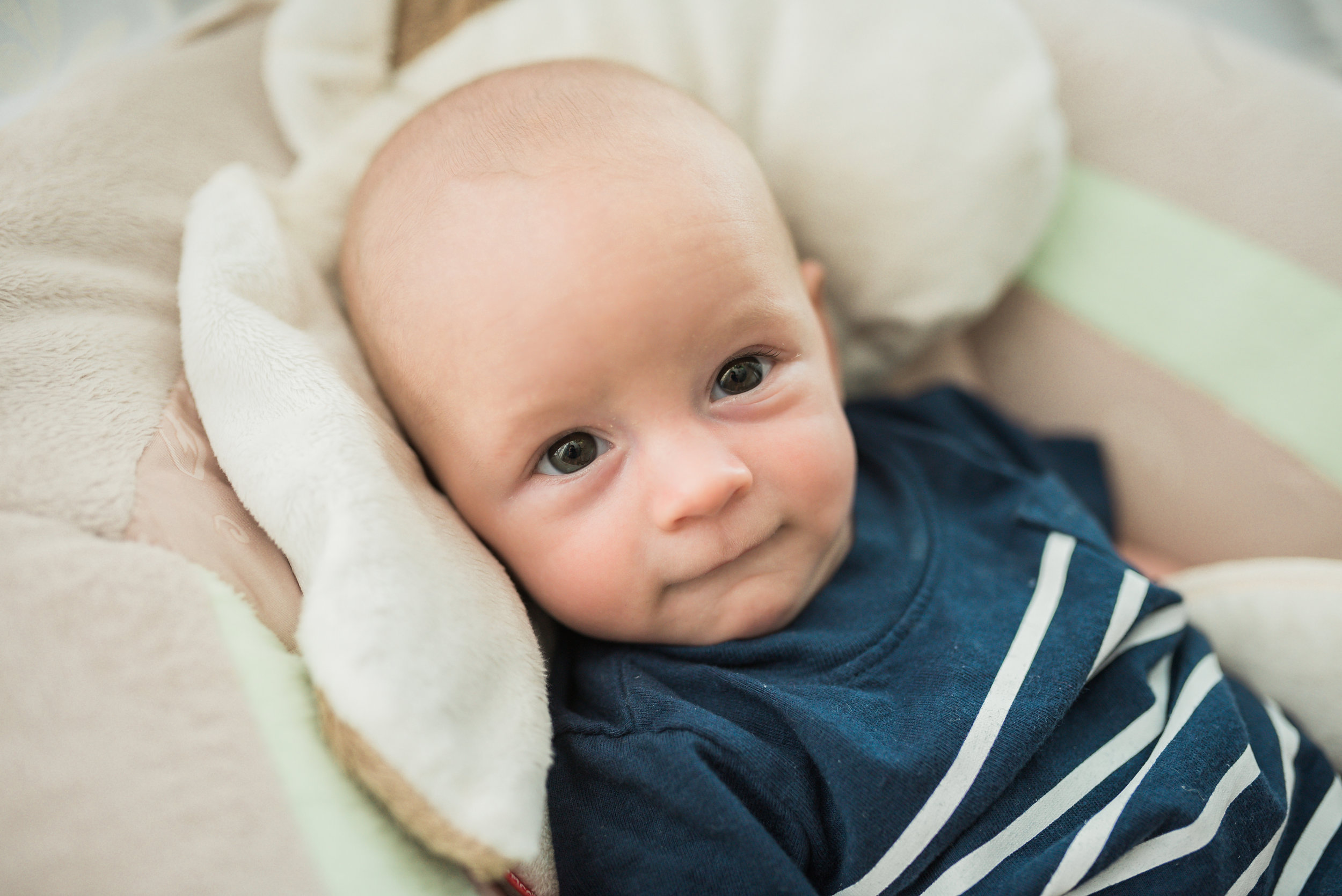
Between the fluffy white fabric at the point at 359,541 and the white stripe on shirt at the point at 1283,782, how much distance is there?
0.60 m

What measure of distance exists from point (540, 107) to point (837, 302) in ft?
1.76

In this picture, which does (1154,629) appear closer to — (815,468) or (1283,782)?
(1283,782)

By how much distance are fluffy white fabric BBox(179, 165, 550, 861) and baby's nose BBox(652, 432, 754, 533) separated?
161 mm

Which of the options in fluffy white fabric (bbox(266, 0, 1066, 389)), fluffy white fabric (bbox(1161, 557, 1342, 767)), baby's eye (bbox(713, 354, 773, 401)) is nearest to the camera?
baby's eye (bbox(713, 354, 773, 401))

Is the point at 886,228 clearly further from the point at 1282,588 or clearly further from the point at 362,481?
the point at 362,481

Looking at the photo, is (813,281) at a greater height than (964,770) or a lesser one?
greater

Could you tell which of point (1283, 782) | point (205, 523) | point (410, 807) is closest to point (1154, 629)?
point (1283, 782)

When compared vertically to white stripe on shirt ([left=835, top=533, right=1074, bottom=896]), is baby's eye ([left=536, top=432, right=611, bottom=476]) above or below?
above

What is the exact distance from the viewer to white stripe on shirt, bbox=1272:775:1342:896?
806 mm

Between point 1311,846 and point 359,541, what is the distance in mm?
907

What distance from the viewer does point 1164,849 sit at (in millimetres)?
741

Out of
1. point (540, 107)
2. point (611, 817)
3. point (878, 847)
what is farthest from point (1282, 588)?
point (540, 107)

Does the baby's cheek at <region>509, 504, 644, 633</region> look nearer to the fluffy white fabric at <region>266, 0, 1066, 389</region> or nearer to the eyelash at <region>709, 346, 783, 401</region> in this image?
the eyelash at <region>709, 346, 783, 401</region>

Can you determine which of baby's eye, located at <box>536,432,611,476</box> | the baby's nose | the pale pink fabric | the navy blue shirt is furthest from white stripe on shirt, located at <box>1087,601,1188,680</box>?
the pale pink fabric
